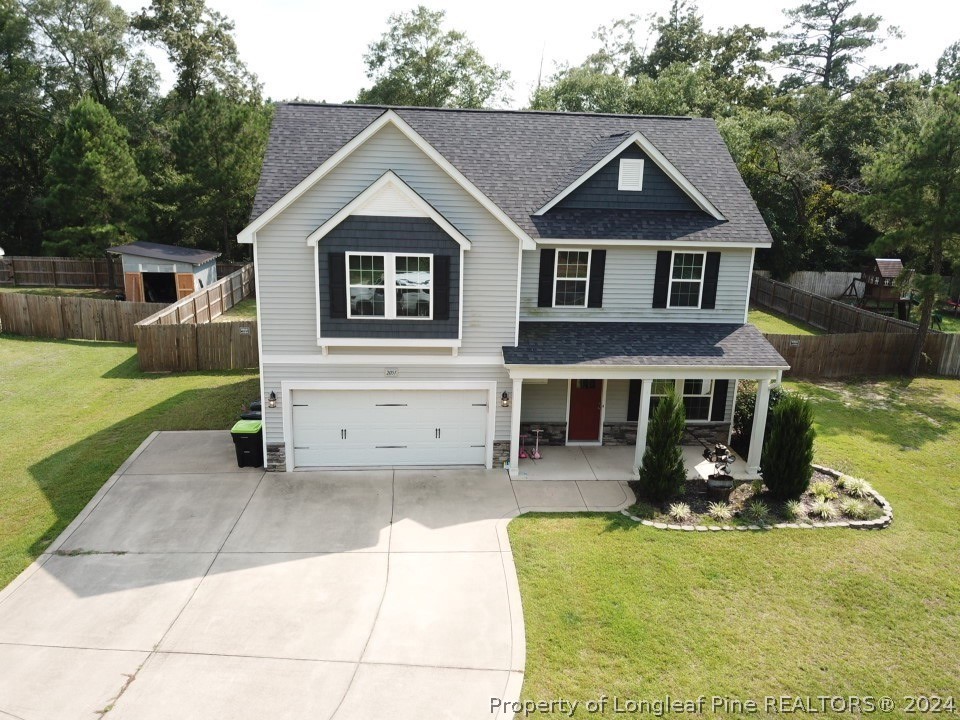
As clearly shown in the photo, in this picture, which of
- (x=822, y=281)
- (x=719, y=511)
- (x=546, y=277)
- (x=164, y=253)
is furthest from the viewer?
(x=822, y=281)

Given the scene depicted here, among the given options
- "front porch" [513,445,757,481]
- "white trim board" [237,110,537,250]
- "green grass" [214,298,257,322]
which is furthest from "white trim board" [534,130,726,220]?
"green grass" [214,298,257,322]

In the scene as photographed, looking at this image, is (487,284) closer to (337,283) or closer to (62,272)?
(337,283)

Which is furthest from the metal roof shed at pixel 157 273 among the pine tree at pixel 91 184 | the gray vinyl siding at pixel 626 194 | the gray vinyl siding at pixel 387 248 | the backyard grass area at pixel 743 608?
the backyard grass area at pixel 743 608

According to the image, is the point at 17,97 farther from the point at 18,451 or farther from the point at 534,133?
the point at 534,133

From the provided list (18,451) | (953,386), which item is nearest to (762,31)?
(953,386)

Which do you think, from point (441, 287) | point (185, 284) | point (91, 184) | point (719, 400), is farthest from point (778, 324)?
point (91, 184)
